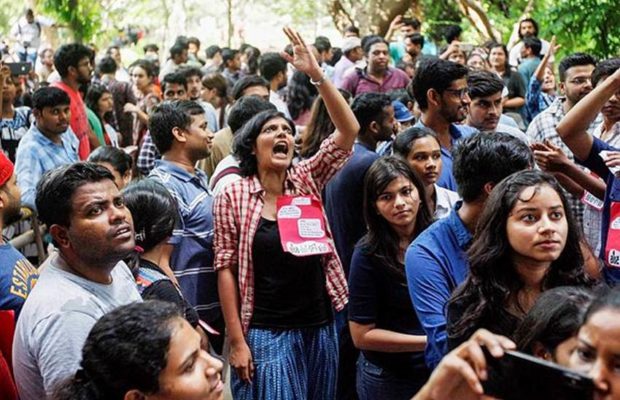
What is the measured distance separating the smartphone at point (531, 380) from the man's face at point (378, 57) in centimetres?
773

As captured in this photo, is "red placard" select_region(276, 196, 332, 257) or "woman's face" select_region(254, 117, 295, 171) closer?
"red placard" select_region(276, 196, 332, 257)

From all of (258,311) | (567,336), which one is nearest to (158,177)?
(258,311)

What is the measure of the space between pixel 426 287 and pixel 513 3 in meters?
14.2

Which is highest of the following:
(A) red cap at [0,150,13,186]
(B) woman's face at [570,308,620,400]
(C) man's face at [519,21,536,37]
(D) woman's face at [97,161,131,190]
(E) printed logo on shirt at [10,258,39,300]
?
(C) man's face at [519,21,536,37]

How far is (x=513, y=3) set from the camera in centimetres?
1647

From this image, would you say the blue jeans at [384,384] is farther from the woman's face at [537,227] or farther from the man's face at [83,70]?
the man's face at [83,70]

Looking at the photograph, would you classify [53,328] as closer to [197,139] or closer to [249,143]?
Result: [249,143]

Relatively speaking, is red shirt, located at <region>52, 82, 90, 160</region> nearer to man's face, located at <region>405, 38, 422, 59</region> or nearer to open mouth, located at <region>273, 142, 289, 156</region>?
open mouth, located at <region>273, 142, 289, 156</region>

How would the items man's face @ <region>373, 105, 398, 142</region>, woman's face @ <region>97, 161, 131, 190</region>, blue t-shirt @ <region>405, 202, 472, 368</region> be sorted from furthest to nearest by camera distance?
man's face @ <region>373, 105, 398, 142</region>
woman's face @ <region>97, 161, 131, 190</region>
blue t-shirt @ <region>405, 202, 472, 368</region>

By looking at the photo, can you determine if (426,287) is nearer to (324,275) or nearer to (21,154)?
(324,275)

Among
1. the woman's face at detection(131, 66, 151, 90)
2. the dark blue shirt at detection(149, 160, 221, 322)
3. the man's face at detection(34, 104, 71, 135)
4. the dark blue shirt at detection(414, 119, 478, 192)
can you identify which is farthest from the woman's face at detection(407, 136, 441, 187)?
the woman's face at detection(131, 66, 151, 90)

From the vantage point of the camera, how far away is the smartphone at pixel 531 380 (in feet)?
5.38

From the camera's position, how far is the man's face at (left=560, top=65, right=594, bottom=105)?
6043 mm

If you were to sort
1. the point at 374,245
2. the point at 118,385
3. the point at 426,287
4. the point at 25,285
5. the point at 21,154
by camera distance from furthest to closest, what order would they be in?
the point at 21,154 → the point at 374,245 → the point at 25,285 → the point at 426,287 → the point at 118,385
